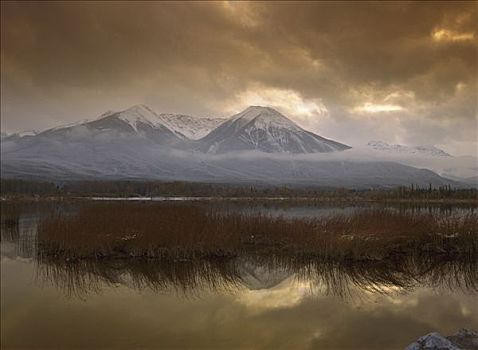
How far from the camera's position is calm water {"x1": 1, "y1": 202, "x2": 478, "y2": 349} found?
358 inches

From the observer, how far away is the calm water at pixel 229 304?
9094mm

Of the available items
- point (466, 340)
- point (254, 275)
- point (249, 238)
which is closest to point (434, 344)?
point (466, 340)

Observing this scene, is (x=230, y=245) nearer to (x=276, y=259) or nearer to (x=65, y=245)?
(x=276, y=259)

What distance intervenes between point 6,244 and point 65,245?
487cm

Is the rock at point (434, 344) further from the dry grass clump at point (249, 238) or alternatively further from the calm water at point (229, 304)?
the dry grass clump at point (249, 238)

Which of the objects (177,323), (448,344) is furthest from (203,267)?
(448,344)

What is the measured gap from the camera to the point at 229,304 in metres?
11.4

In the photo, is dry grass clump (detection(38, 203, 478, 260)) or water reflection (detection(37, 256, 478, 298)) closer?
water reflection (detection(37, 256, 478, 298))

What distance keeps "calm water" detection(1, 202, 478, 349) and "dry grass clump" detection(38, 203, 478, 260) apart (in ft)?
3.93

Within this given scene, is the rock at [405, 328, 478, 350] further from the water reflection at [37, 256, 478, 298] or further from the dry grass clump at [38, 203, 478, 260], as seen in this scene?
the dry grass clump at [38, 203, 478, 260]

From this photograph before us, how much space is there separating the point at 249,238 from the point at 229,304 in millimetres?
9117

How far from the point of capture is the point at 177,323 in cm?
1002

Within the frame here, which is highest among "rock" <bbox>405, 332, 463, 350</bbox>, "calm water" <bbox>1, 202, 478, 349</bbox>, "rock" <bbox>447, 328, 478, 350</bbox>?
"rock" <bbox>405, 332, 463, 350</bbox>

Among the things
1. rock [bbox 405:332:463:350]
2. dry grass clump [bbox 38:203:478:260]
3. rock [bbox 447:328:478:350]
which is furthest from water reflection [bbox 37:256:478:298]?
rock [bbox 405:332:463:350]
